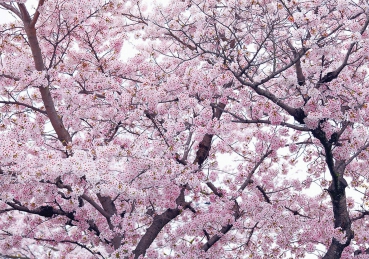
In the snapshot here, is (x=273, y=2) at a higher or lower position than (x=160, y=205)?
higher

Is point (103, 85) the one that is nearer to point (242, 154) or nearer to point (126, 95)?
point (126, 95)

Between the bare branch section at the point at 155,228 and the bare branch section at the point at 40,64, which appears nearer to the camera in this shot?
the bare branch section at the point at 40,64

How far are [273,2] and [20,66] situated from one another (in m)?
4.73

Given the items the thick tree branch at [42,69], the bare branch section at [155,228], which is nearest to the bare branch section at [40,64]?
the thick tree branch at [42,69]

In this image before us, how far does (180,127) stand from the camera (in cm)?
800

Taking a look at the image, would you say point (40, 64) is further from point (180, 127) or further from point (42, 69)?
point (180, 127)

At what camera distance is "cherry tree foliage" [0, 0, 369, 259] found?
23.4 feet

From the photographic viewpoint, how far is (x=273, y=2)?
8289mm

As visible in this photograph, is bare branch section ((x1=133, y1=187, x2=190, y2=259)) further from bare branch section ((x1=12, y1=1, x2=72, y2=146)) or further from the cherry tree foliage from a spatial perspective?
bare branch section ((x1=12, y1=1, x2=72, y2=146))

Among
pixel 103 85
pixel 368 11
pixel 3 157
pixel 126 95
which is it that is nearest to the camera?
pixel 3 157

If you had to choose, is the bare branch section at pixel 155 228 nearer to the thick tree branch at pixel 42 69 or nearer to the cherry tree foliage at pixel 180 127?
the cherry tree foliage at pixel 180 127

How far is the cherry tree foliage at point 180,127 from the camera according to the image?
23.4ft

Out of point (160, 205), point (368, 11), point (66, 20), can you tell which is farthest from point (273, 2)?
point (160, 205)

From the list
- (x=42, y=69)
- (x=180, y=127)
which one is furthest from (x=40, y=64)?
(x=180, y=127)
